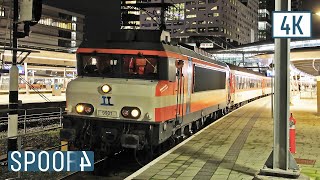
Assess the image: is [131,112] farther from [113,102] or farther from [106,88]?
[106,88]

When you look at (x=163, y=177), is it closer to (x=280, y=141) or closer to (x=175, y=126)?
(x=280, y=141)

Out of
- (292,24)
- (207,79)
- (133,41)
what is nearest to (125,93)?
(133,41)

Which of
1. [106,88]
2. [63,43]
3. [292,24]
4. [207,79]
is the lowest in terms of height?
[106,88]

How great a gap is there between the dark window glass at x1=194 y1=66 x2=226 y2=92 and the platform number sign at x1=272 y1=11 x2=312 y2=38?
5996 millimetres

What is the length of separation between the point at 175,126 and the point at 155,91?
1991mm

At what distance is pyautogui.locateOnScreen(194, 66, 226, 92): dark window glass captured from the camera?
1343cm

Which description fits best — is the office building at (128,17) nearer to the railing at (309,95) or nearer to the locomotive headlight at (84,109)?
the railing at (309,95)

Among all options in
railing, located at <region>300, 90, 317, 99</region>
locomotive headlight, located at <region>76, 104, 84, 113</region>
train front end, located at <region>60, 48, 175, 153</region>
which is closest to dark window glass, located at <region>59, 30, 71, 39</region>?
railing, located at <region>300, 90, 317, 99</region>

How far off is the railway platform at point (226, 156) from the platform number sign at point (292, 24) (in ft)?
8.99

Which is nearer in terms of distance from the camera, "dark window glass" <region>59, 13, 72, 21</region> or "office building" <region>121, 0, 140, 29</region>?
"dark window glass" <region>59, 13, 72, 21</region>

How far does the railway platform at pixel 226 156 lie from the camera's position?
8266 millimetres

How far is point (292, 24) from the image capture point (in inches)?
277

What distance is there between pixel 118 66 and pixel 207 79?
556cm

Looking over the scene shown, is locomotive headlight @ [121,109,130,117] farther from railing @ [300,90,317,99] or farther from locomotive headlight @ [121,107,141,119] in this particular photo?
railing @ [300,90,317,99]
